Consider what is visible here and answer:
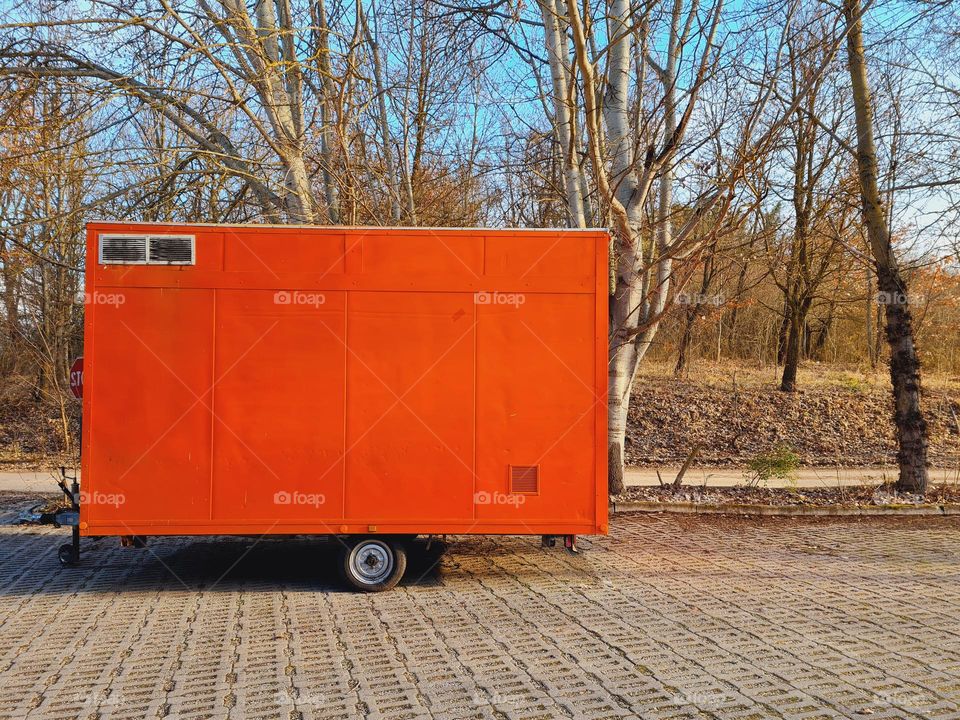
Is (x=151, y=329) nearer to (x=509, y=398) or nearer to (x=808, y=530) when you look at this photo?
(x=509, y=398)

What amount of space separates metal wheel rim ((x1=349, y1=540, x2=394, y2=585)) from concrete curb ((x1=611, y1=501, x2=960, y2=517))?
4520mm

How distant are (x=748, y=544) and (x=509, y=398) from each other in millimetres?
3899

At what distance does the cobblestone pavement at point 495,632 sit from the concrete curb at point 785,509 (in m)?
1.67

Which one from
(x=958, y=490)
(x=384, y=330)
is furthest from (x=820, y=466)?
(x=384, y=330)

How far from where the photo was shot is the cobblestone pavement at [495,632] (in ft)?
15.0

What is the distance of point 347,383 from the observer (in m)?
6.88

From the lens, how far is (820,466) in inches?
645

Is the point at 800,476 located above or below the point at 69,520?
below

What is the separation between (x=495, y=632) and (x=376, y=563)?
159cm
